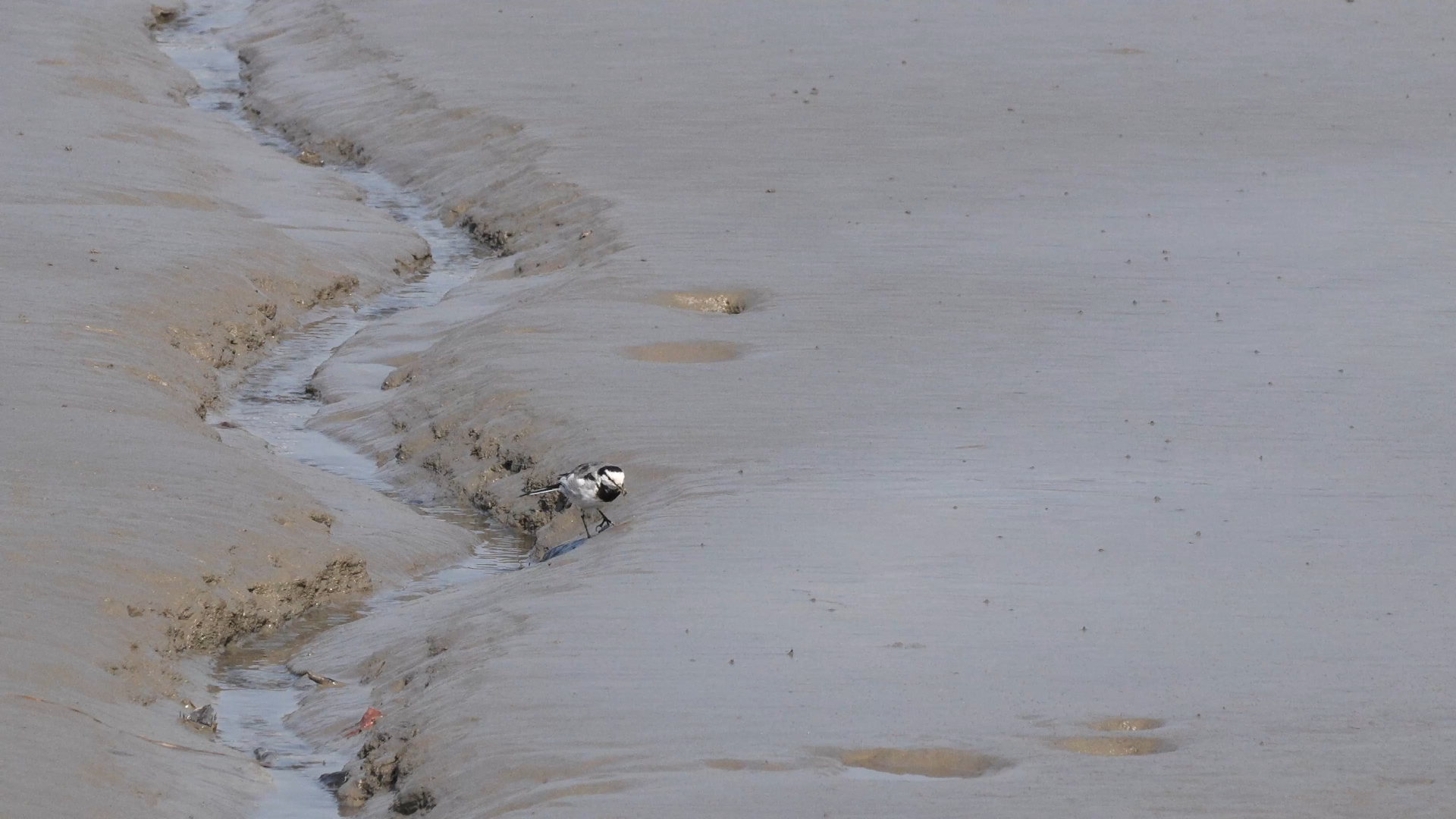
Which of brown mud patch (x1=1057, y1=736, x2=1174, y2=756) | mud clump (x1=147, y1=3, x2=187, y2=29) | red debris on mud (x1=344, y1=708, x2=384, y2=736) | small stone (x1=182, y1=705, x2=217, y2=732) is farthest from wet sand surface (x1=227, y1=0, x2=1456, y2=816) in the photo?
mud clump (x1=147, y1=3, x2=187, y2=29)

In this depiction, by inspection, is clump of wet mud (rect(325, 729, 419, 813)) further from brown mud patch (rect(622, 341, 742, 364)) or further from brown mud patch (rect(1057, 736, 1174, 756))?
brown mud patch (rect(622, 341, 742, 364))

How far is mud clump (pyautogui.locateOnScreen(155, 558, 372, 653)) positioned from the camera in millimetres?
7156

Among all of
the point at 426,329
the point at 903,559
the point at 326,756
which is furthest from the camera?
the point at 426,329

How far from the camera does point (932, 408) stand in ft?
28.4

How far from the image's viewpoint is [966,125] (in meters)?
13.7

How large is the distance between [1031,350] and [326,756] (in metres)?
4.48

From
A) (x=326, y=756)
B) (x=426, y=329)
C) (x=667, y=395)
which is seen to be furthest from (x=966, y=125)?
(x=326, y=756)

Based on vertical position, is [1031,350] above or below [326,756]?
above

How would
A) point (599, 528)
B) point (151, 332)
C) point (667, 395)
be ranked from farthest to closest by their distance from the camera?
point (151, 332)
point (667, 395)
point (599, 528)

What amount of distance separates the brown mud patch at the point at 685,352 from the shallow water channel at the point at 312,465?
133 cm

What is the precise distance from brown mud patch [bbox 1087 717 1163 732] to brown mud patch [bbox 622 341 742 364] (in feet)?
14.2

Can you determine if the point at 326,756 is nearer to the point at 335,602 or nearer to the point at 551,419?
the point at 335,602

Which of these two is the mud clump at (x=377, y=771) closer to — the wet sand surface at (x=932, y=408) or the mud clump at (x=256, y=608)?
the wet sand surface at (x=932, y=408)

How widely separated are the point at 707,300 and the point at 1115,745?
5.43 meters
